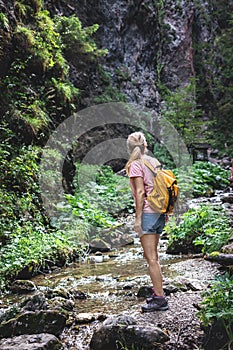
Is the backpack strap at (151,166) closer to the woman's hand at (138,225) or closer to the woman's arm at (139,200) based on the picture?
the woman's arm at (139,200)

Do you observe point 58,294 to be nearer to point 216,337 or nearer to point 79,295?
point 79,295

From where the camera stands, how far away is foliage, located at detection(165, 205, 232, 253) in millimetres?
5539

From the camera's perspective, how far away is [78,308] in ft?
12.5

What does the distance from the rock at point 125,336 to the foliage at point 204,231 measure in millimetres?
2925

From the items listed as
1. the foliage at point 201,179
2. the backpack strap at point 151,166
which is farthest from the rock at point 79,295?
the foliage at point 201,179

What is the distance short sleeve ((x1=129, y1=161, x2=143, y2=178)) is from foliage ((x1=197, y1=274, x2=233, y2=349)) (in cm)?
128

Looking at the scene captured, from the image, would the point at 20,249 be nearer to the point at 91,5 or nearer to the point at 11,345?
the point at 11,345

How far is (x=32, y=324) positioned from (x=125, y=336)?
0.86m

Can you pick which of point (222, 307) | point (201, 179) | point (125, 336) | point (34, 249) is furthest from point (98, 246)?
point (201, 179)

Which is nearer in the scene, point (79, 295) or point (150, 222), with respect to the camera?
point (150, 222)

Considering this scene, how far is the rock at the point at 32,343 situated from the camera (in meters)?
2.59

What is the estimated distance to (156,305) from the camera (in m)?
3.35

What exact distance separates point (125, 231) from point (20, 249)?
356cm

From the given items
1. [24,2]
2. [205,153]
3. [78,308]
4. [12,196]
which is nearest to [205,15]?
[205,153]
